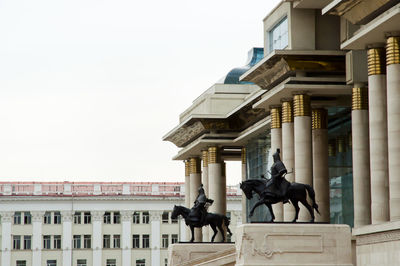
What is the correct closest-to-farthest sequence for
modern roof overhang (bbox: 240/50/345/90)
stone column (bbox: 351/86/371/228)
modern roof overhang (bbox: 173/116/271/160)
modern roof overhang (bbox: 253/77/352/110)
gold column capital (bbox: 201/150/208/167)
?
stone column (bbox: 351/86/371/228) → modern roof overhang (bbox: 240/50/345/90) → modern roof overhang (bbox: 253/77/352/110) → modern roof overhang (bbox: 173/116/271/160) → gold column capital (bbox: 201/150/208/167)

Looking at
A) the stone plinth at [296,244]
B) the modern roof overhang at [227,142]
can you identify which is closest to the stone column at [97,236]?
the modern roof overhang at [227,142]

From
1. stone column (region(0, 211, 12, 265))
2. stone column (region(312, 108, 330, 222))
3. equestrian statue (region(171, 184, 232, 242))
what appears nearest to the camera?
stone column (region(312, 108, 330, 222))

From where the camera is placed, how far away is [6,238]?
110m

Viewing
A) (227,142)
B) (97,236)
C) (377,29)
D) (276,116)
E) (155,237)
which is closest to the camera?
(377,29)

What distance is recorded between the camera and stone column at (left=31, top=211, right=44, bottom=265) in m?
110

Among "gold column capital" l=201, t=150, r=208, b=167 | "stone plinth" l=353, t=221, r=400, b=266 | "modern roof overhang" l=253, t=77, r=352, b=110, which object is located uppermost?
"modern roof overhang" l=253, t=77, r=352, b=110

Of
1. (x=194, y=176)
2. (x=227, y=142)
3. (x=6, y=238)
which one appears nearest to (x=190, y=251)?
(x=227, y=142)

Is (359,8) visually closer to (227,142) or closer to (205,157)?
(227,142)

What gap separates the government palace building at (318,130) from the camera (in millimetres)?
41750

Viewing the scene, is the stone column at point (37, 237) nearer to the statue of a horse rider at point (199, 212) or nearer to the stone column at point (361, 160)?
the statue of a horse rider at point (199, 212)

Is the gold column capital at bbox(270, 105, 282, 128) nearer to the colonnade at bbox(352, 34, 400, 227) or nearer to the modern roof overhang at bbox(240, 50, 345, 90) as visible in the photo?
the modern roof overhang at bbox(240, 50, 345, 90)

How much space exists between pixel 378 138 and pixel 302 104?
9434 mm

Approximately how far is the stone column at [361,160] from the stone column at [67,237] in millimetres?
65442

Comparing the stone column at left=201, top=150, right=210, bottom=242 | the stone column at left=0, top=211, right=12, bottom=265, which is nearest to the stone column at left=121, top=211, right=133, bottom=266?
the stone column at left=0, top=211, right=12, bottom=265
